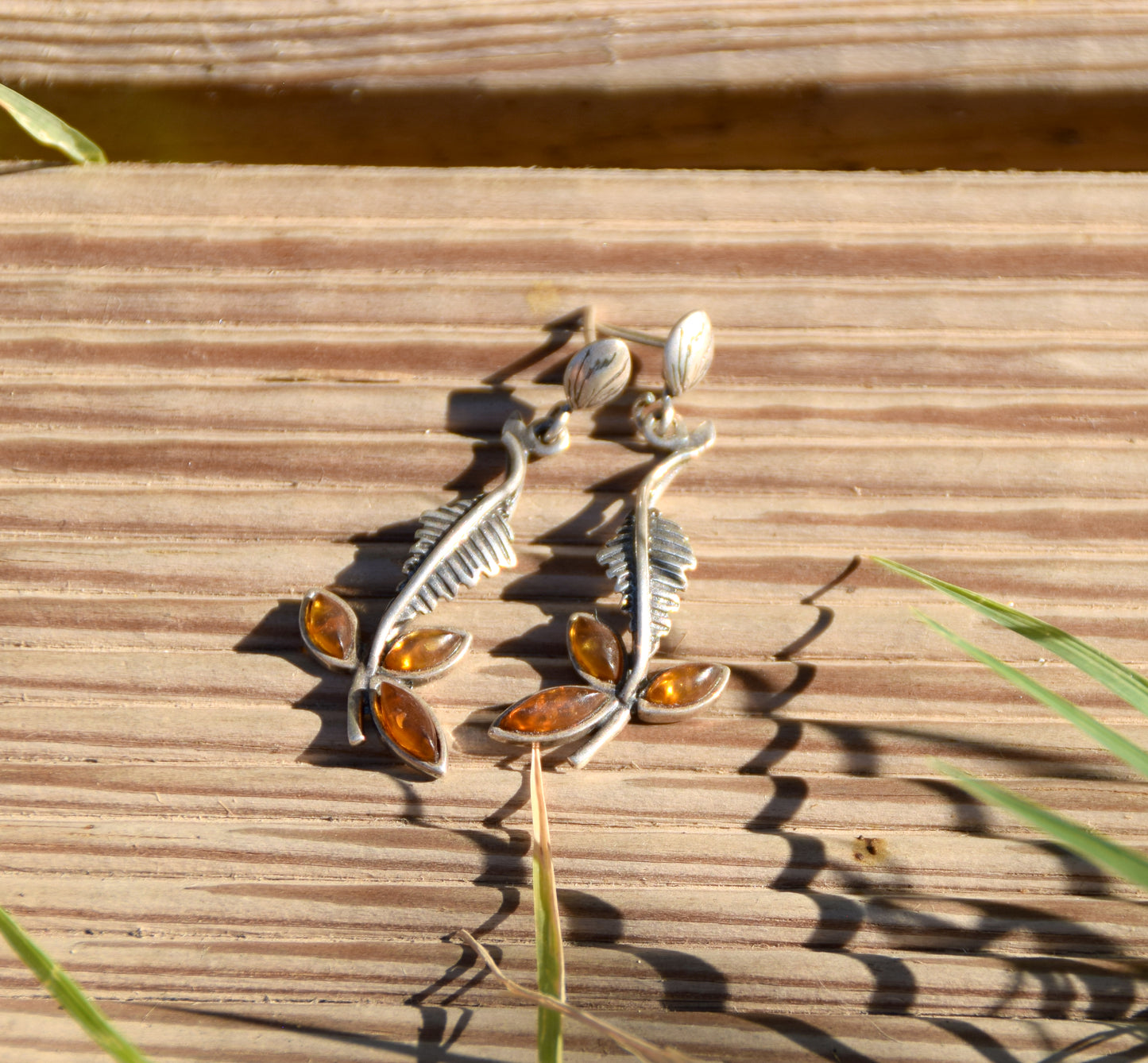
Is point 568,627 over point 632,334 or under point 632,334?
under

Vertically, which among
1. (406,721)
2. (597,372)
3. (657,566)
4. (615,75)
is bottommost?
(406,721)

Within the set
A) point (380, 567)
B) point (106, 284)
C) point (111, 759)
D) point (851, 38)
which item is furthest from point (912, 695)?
point (106, 284)

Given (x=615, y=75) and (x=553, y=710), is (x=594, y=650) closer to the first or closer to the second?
(x=553, y=710)

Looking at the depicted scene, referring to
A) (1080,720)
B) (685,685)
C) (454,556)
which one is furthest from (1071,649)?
(454,556)

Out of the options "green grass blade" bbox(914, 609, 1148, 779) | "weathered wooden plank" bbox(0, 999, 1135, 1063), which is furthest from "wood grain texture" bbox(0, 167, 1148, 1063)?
"green grass blade" bbox(914, 609, 1148, 779)

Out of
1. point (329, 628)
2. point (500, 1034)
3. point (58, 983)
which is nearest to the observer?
point (58, 983)

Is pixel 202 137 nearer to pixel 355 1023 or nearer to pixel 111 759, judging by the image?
pixel 111 759
